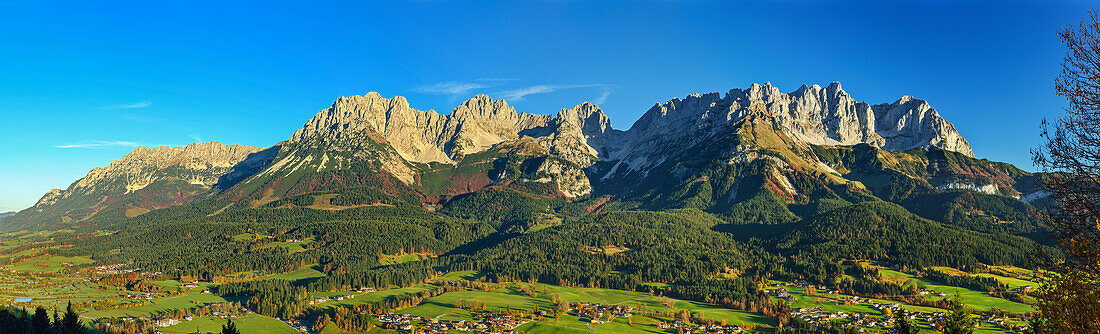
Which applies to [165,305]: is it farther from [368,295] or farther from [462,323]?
[462,323]

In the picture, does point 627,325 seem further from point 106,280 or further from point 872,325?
point 106,280

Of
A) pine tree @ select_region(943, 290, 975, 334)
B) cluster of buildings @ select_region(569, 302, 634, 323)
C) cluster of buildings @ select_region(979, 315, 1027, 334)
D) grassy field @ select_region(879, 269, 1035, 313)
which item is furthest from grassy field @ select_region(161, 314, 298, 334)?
grassy field @ select_region(879, 269, 1035, 313)

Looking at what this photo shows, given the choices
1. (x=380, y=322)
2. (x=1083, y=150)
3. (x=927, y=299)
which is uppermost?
(x=1083, y=150)

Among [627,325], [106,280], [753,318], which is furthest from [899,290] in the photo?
[106,280]

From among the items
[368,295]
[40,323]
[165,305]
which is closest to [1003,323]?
[368,295]

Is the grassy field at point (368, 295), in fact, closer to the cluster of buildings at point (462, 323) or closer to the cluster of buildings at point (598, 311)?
the cluster of buildings at point (462, 323)
